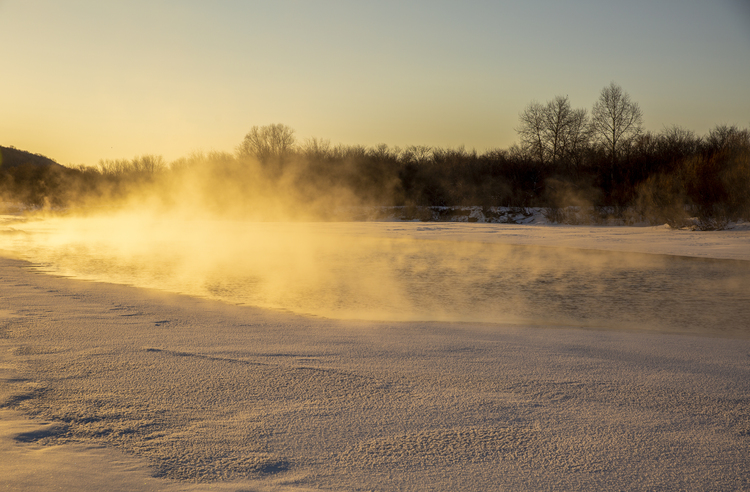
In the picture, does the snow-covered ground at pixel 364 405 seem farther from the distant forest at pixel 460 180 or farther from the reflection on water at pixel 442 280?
the distant forest at pixel 460 180

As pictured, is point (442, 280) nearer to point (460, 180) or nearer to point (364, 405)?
point (364, 405)

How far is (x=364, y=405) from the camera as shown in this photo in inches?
115

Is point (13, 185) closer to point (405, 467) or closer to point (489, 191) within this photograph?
point (489, 191)

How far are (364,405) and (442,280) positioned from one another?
18.6ft

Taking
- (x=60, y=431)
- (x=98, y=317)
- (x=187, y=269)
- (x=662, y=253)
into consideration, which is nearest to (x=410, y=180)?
(x=662, y=253)

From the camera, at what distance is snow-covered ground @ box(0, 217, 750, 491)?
7.25 feet

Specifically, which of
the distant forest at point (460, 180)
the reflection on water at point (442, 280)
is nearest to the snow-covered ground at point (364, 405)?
the reflection on water at point (442, 280)

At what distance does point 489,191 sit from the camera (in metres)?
31.6

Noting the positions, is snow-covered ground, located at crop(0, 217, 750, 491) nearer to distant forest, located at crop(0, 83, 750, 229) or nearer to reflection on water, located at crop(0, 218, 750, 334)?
reflection on water, located at crop(0, 218, 750, 334)

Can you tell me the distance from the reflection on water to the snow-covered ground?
3.00 feet

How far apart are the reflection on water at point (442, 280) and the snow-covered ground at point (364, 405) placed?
3.00 ft

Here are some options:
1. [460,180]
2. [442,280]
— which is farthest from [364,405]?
[460,180]

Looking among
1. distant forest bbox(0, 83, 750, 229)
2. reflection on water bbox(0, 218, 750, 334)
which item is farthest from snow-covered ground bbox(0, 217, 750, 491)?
distant forest bbox(0, 83, 750, 229)

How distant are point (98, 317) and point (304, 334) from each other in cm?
197
